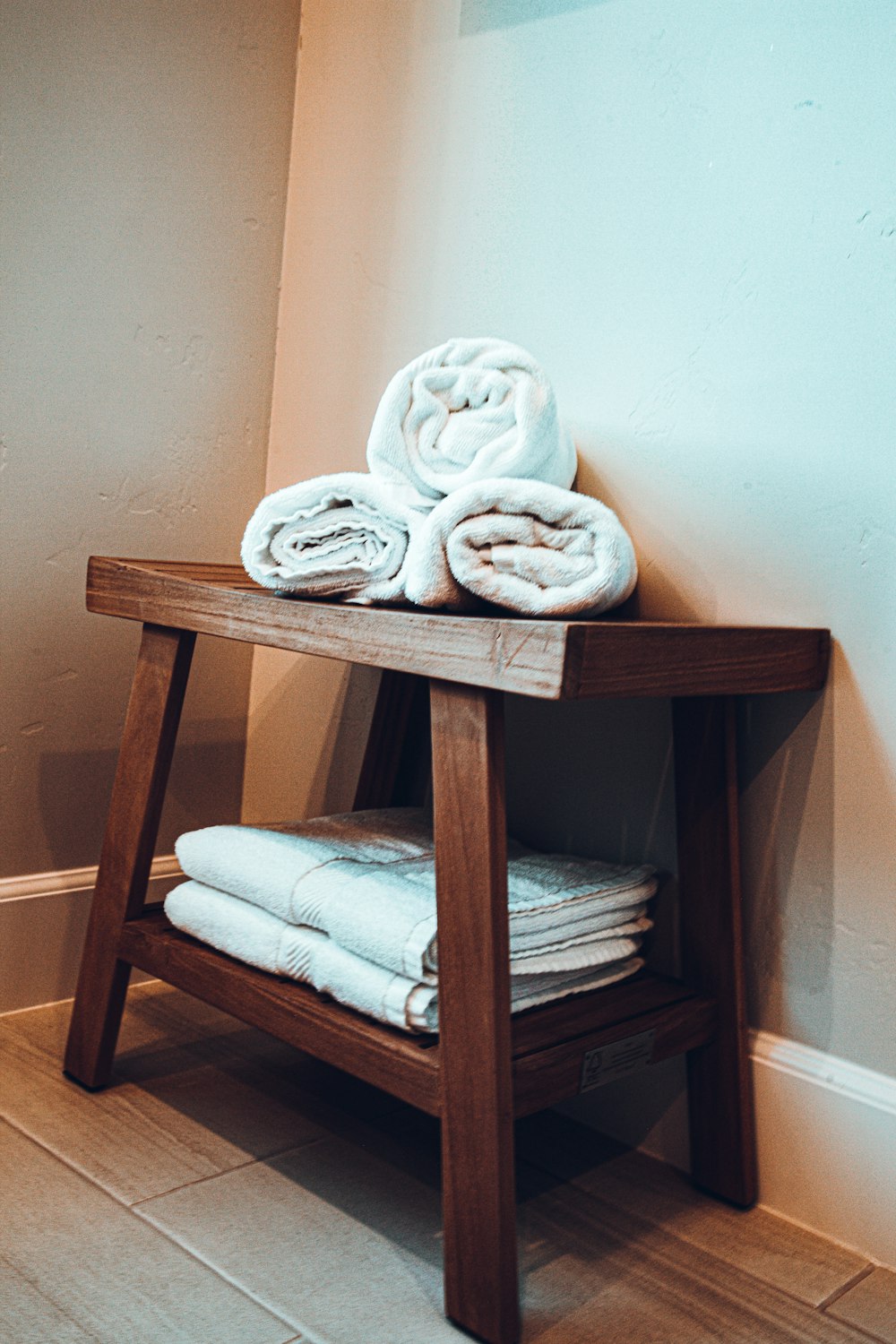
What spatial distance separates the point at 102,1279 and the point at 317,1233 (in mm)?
183

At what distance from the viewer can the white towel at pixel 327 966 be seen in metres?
0.96

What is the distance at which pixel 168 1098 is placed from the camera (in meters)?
1.24

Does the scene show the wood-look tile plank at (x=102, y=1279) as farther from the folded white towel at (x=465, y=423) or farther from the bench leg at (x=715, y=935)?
the folded white towel at (x=465, y=423)

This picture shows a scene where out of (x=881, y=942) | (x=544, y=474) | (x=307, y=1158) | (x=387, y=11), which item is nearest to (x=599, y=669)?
(x=544, y=474)

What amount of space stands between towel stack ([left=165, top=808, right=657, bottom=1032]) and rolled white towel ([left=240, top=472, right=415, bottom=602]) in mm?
258

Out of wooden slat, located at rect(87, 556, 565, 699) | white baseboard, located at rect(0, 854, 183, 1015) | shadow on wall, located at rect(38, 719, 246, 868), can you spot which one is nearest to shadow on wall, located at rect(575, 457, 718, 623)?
wooden slat, located at rect(87, 556, 565, 699)

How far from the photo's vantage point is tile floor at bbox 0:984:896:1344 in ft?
2.95

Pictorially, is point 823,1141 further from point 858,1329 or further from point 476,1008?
point 476,1008

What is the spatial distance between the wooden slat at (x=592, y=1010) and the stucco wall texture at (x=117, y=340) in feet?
2.31

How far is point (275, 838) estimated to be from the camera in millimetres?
1153

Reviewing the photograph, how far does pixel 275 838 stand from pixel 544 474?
0.44 m

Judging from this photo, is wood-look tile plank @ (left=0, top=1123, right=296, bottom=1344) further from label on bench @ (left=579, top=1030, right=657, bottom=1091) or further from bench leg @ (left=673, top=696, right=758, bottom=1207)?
bench leg @ (left=673, top=696, right=758, bottom=1207)

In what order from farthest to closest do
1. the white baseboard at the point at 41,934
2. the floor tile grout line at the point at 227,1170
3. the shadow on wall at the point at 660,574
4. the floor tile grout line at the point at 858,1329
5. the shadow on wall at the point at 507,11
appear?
the white baseboard at the point at 41,934 → the shadow on wall at the point at 507,11 → the shadow on wall at the point at 660,574 → the floor tile grout line at the point at 227,1170 → the floor tile grout line at the point at 858,1329

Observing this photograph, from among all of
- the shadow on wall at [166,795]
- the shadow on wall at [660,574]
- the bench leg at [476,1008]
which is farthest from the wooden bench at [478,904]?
the shadow on wall at [166,795]
